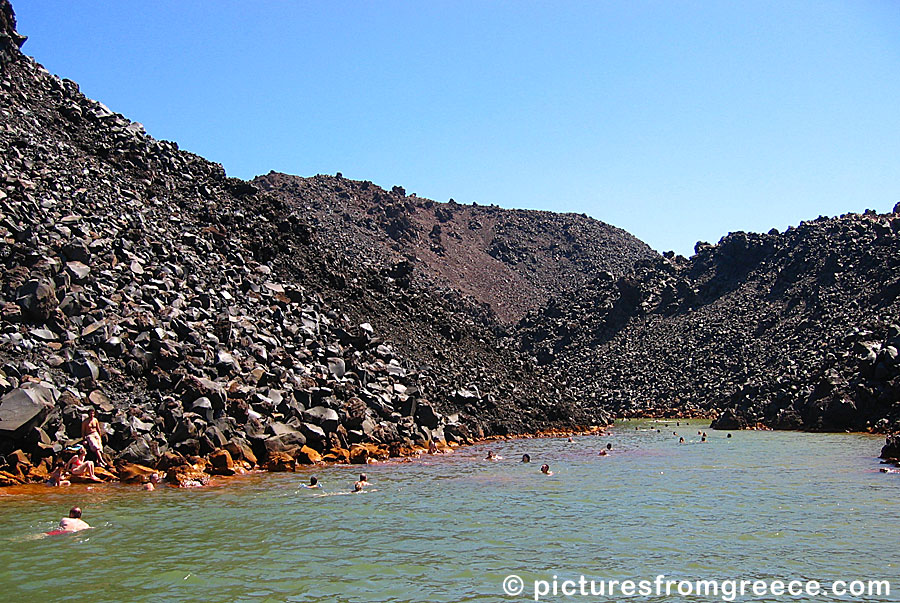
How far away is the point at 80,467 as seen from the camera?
65.1 feet

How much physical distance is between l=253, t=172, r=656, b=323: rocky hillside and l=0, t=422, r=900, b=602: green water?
70067 millimetres

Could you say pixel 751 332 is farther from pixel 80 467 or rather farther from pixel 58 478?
pixel 58 478

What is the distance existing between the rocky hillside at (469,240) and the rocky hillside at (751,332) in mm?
17720

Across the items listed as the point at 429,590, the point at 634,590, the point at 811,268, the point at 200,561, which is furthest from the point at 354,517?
the point at 811,268

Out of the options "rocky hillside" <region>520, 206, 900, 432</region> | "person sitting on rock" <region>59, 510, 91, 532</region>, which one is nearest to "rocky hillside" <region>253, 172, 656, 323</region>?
"rocky hillside" <region>520, 206, 900, 432</region>

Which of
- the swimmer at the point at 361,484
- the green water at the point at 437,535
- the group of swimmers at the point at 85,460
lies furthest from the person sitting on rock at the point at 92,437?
the swimmer at the point at 361,484

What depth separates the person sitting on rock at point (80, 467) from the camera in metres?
19.8

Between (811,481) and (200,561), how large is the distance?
1904 cm

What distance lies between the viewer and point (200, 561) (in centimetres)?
1328

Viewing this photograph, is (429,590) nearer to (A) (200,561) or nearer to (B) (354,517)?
(A) (200,561)

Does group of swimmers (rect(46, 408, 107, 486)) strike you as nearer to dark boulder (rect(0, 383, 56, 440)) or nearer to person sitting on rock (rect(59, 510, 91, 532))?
dark boulder (rect(0, 383, 56, 440))

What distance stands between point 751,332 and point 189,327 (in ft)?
197
